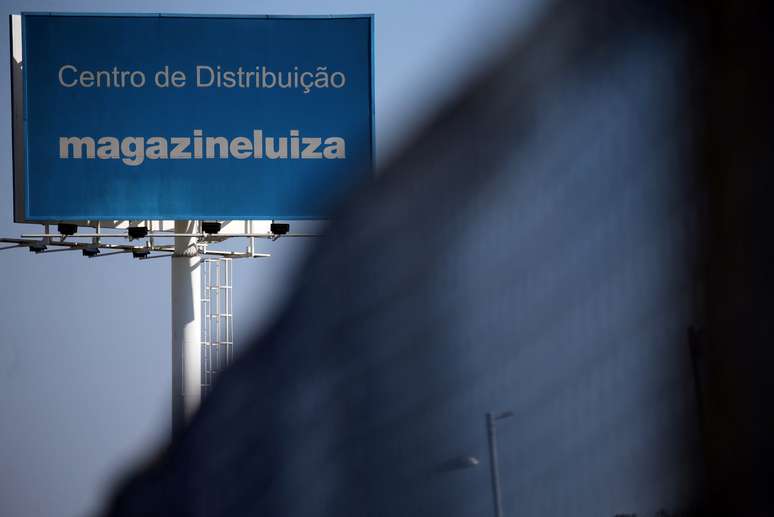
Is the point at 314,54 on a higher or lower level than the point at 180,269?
higher

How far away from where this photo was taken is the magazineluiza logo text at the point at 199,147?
27.7ft

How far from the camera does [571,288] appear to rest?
111cm

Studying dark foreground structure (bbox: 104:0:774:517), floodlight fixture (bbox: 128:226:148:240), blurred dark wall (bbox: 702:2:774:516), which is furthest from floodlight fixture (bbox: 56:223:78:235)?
blurred dark wall (bbox: 702:2:774:516)

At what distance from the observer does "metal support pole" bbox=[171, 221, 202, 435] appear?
1052cm

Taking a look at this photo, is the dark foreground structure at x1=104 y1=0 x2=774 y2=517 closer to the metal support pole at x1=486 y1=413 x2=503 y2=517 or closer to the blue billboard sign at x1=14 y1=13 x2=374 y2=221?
the metal support pole at x1=486 y1=413 x2=503 y2=517

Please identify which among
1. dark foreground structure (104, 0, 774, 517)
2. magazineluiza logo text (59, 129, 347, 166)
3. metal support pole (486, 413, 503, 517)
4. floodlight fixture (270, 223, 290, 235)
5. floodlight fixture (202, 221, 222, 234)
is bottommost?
metal support pole (486, 413, 503, 517)

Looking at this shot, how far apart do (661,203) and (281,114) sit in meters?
7.64

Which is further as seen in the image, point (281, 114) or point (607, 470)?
point (281, 114)

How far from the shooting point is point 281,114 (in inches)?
337

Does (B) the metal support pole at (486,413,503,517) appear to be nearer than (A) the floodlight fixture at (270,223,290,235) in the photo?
Yes

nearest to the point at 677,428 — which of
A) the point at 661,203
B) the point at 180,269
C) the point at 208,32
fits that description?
the point at 661,203

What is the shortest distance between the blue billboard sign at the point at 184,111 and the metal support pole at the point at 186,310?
5.12 feet

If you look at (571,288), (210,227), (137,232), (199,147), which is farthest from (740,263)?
(210,227)

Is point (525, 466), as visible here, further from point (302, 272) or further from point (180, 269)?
point (180, 269)
